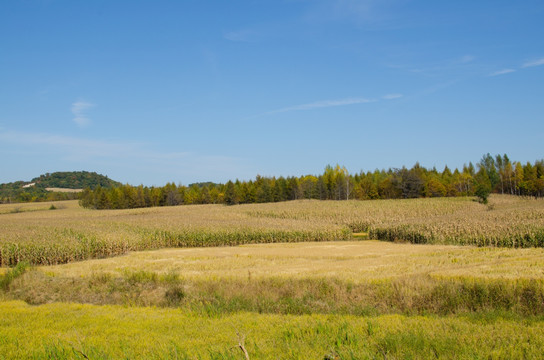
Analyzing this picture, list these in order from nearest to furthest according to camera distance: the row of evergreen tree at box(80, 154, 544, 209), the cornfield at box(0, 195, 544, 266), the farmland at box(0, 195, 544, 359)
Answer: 1. the farmland at box(0, 195, 544, 359)
2. the cornfield at box(0, 195, 544, 266)
3. the row of evergreen tree at box(80, 154, 544, 209)

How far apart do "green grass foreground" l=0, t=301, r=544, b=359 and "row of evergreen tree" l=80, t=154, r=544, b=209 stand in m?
93.4

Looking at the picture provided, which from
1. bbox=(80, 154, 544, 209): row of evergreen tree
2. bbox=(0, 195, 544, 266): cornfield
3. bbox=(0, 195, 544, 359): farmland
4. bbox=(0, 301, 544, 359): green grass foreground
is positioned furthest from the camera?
bbox=(80, 154, 544, 209): row of evergreen tree

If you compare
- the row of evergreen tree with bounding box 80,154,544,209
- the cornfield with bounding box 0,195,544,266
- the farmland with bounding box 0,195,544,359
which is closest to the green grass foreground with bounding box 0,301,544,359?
the farmland with bounding box 0,195,544,359

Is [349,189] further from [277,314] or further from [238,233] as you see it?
[277,314]

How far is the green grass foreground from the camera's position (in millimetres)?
6801

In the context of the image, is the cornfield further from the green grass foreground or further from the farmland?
the green grass foreground

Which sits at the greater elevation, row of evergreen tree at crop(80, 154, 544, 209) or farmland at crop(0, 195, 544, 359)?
row of evergreen tree at crop(80, 154, 544, 209)

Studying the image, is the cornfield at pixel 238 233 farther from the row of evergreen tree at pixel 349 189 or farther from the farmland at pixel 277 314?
the row of evergreen tree at pixel 349 189

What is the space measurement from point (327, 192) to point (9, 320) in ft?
364

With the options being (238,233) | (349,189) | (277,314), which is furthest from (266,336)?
(349,189)

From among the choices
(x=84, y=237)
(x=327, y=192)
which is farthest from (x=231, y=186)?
(x=84, y=237)

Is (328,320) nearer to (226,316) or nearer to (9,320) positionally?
(226,316)

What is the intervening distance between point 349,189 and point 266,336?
4540 inches

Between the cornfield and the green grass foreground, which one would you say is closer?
the green grass foreground
